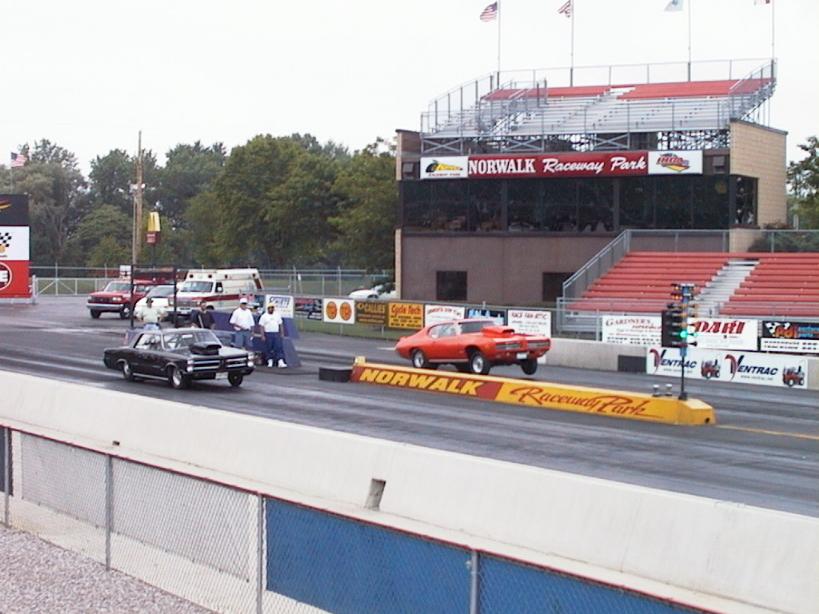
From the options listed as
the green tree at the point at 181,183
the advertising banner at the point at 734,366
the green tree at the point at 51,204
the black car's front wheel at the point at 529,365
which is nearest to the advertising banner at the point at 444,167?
the advertising banner at the point at 734,366

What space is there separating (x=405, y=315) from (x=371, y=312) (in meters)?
1.85

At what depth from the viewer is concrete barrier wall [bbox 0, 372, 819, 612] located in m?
8.70

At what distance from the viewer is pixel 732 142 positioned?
176 ft

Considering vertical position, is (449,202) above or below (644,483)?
above

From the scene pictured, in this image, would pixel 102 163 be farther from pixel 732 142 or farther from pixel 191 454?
pixel 191 454

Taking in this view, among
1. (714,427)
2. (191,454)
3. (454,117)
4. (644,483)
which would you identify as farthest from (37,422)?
(454,117)

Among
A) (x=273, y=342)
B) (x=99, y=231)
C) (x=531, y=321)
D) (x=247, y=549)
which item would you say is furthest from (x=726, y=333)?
(x=99, y=231)

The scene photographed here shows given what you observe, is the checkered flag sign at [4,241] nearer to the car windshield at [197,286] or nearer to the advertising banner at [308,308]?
the car windshield at [197,286]

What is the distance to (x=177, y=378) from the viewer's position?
2872 cm

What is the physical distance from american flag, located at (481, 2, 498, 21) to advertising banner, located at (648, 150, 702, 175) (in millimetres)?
13892

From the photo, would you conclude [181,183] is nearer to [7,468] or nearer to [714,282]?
[714,282]

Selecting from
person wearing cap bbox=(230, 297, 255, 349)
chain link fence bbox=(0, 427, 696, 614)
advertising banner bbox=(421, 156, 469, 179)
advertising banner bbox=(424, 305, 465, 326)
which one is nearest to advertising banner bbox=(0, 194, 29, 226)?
advertising banner bbox=(421, 156, 469, 179)

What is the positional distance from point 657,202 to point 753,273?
7.02 meters

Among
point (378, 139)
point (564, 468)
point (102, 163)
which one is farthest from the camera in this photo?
point (102, 163)
